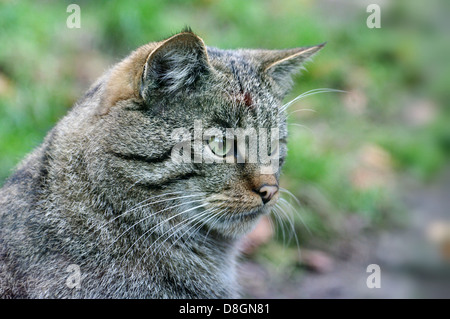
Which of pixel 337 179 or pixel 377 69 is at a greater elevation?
pixel 377 69

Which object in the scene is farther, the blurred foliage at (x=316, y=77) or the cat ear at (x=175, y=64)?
the blurred foliage at (x=316, y=77)

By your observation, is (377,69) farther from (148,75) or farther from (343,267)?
(148,75)

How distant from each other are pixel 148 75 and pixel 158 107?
0.63ft

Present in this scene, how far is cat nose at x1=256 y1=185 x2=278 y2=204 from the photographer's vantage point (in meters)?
3.06

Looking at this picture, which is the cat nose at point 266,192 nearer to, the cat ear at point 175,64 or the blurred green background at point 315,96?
the cat ear at point 175,64

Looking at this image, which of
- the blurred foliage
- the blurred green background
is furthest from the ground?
the blurred foliage

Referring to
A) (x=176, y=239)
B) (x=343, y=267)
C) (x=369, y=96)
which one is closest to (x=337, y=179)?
(x=343, y=267)

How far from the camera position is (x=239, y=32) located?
761 centimetres

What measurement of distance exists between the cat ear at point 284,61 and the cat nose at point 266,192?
734 mm

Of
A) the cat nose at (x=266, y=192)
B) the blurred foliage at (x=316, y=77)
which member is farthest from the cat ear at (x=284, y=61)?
the blurred foliage at (x=316, y=77)

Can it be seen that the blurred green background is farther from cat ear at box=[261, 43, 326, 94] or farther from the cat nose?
the cat nose

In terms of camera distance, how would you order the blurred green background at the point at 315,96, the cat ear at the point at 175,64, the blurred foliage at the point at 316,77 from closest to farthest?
the cat ear at the point at 175,64 → the blurred green background at the point at 315,96 → the blurred foliage at the point at 316,77

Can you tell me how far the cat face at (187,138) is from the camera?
2.93 meters

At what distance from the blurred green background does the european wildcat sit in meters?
1.38
